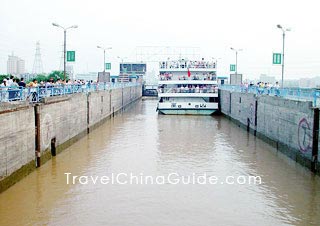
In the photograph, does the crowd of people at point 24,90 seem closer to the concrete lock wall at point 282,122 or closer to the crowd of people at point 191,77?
the concrete lock wall at point 282,122

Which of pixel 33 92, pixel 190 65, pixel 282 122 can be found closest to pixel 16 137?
pixel 33 92

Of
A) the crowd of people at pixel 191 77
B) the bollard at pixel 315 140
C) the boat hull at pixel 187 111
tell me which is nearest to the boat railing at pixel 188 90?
the crowd of people at pixel 191 77

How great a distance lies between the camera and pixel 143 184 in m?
16.7

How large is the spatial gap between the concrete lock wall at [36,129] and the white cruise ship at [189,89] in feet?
45.6

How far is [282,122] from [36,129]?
13162 mm

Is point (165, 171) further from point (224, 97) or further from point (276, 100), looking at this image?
point (224, 97)

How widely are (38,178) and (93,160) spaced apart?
458cm

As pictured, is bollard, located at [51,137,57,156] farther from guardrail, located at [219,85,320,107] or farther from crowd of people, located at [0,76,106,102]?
guardrail, located at [219,85,320,107]

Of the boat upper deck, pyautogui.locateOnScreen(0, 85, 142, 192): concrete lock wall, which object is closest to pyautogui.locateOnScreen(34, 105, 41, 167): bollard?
pyautogui.locateOnScreen(0, 85, 142, 192): concrete lock wall

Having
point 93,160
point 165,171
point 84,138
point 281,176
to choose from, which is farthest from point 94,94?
point 281,176

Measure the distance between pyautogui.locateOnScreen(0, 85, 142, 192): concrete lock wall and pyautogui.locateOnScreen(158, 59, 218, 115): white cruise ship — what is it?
45.6 ft

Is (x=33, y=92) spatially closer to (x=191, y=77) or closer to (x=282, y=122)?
(x=282, y=122)

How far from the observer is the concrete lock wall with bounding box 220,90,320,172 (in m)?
18.9

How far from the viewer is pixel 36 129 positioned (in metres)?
18.8
